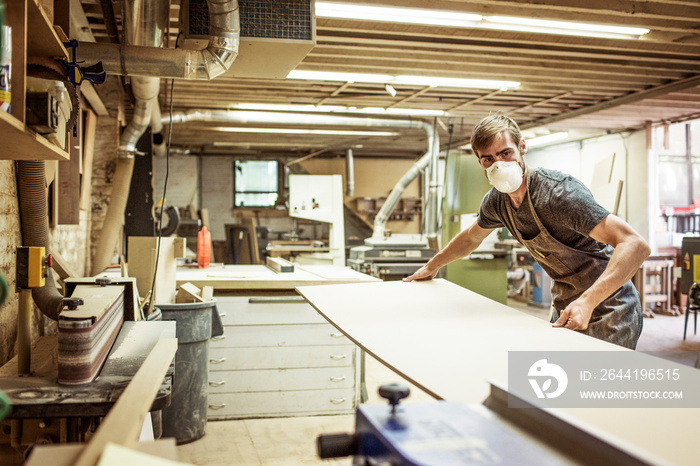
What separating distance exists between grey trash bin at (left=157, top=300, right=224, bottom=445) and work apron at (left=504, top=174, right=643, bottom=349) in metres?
1.76

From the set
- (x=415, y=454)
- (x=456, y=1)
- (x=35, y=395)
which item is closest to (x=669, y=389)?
(x=415, y=454)

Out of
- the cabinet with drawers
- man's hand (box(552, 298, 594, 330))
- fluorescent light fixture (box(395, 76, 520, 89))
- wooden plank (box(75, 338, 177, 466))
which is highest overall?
fluorescent light fixture (box(395, 76, 520, 89))

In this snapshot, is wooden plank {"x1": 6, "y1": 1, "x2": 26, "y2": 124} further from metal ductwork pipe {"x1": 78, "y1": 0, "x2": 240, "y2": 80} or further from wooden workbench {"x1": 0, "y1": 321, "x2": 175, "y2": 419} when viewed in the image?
metal ductwork pipe {"x1": 78, "y1": 0, "x2": 240, "y2": 80}

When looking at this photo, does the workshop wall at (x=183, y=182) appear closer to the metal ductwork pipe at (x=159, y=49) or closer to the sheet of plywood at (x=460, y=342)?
the metal ductwork pipe at (x=159, y=49)

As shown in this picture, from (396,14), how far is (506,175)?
76.4 inches

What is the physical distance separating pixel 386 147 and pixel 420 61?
18.9ft

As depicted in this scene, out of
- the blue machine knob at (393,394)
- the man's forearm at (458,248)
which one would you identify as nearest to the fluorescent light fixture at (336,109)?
the man's forearm at (458,248)

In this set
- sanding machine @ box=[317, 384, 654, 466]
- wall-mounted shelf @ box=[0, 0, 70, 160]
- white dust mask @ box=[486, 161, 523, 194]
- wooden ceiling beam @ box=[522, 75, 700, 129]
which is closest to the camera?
sanding machine @ box=[317, 384, 654, 466]

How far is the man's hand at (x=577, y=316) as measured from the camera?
1.60 m

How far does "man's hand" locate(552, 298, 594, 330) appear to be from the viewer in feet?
5.26

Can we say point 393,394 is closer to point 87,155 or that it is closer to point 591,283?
point 591,283

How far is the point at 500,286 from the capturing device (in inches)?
274

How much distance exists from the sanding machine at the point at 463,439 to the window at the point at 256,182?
1017cm

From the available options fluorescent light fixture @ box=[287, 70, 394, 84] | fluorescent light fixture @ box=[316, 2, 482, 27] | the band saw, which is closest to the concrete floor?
the band saw
